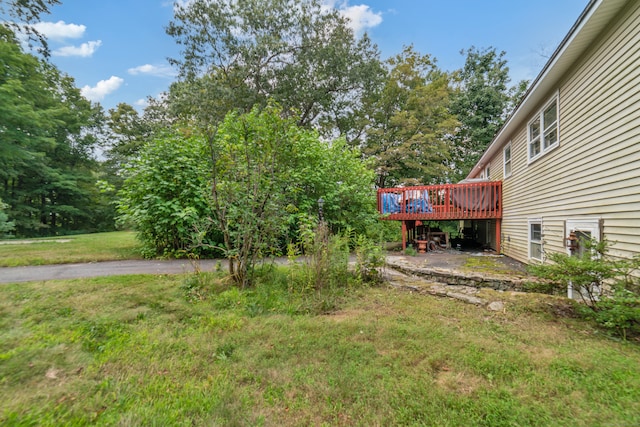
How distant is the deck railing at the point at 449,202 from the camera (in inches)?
334

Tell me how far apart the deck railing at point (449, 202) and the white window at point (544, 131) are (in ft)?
7.15

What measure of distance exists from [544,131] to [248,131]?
20.6 feet

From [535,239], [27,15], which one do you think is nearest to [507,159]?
[535,239]

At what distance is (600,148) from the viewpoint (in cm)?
383

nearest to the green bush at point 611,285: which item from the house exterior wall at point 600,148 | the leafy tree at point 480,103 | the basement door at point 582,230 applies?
the house exterior wall at point 600,148

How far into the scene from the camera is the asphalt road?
4.82m

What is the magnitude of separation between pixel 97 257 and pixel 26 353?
518 cm

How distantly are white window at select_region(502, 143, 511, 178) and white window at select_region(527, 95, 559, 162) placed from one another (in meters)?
1.88

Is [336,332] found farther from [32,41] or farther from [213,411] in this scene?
[32,41]

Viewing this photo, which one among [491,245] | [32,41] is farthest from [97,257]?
[491,245]

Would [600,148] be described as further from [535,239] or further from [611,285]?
[535,239]

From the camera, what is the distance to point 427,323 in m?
3.34

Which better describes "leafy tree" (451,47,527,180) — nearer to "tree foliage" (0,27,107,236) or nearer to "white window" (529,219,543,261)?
"white window" (529,219,543,261)

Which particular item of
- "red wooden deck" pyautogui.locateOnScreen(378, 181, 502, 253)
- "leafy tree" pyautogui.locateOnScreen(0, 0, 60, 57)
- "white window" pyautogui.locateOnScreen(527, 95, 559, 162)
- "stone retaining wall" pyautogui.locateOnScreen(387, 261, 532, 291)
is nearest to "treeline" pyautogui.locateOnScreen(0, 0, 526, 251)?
"leafy tree" pyautogui.locateOnScreen(0, 0, 60, 57)
